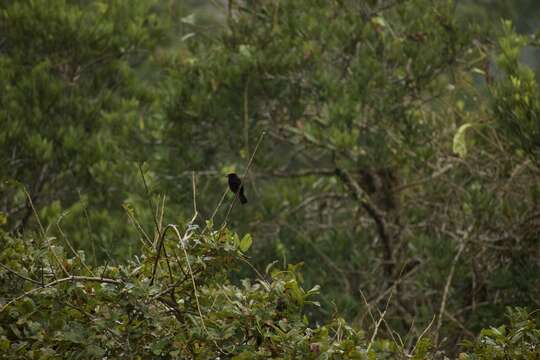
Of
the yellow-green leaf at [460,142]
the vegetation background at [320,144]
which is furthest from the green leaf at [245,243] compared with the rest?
the yellow-green leaf at [460,142]

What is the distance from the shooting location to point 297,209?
7.42 metres

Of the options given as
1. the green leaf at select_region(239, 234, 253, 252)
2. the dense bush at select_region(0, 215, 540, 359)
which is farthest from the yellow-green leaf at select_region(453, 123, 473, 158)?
the green leaf at select_region(239, 234, 253, 252)

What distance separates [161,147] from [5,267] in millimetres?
4100

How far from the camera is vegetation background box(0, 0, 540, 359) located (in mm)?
6266

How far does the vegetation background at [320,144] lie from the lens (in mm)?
6266

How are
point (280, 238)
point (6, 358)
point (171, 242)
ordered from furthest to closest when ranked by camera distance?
point (280, 238) < point (171, 242) < point (6, 358)

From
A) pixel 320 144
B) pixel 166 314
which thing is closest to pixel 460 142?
pixel 320 144

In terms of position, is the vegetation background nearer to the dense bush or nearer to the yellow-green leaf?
the yellow-green leaf

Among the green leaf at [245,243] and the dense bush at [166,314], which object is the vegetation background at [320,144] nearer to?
the dense bush at [166,314]

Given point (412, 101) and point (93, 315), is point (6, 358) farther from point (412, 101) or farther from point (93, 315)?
point (412, 101)

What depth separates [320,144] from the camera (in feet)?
21.3

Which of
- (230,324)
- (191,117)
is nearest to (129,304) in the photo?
(230,324)

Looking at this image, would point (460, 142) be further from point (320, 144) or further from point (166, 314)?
point (166, 314)

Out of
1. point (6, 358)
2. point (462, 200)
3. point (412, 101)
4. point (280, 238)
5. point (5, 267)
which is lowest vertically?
point (280, 238)
